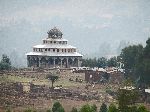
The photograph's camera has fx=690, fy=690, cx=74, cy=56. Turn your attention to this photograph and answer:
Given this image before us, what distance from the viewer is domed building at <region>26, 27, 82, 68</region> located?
118938 mm

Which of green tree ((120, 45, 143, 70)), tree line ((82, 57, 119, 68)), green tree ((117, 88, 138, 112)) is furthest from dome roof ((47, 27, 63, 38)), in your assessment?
green tree ((117, 88, 138, 112))

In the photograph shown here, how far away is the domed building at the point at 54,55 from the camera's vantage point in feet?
390

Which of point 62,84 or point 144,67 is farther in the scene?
point 62,84

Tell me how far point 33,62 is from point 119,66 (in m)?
16.0

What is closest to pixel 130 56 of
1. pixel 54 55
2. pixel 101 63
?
pixel 101 63

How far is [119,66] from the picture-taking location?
11525cm

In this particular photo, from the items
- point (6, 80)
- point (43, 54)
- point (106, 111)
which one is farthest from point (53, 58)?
point (106, 111)

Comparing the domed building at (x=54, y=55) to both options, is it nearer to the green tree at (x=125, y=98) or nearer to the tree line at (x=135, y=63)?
the tree line at (x=135, y=63)

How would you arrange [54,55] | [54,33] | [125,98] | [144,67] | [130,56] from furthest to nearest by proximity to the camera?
[54,33], [54,55], [130,56], [144,67], [125,98]

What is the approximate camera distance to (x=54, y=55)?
4673 inches

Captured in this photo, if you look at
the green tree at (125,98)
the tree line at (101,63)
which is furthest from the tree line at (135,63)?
the green tree at (125,98)

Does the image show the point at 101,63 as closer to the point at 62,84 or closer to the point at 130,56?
the point at 130,56

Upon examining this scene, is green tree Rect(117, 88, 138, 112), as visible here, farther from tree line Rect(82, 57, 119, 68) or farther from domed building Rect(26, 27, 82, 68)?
domed building Rect(26, 27, 82, 68)

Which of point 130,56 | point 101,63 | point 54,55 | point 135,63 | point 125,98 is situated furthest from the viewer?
point 101,63
